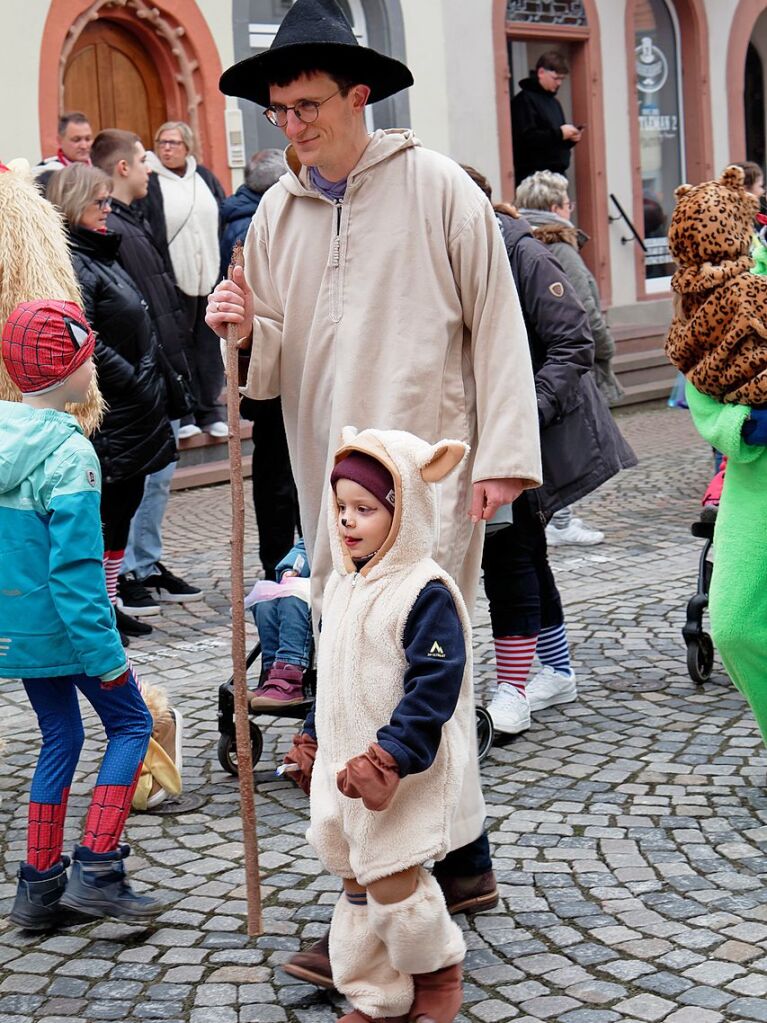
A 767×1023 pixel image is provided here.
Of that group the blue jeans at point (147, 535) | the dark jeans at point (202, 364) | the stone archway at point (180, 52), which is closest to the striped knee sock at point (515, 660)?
the blue jeans at point (147, 535)

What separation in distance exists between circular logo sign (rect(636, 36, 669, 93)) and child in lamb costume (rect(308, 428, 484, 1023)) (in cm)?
1501

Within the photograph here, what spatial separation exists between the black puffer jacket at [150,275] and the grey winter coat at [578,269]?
6.06ft

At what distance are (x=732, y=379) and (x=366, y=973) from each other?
73.6 inches

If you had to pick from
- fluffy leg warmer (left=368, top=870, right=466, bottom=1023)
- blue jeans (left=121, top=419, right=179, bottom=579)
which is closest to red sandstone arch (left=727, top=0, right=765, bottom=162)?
blue jeans (left=121, top=419, right=179, bottom=579)

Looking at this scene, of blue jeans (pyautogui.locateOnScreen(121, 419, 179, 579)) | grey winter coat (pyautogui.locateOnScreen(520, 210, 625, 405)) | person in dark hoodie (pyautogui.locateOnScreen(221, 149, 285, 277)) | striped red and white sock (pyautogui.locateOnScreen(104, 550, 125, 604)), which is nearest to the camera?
striped red and white sock (pyautogui.locateOnScreen(104, 550, 125, 604))

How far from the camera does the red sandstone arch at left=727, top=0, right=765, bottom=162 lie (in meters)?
18.5

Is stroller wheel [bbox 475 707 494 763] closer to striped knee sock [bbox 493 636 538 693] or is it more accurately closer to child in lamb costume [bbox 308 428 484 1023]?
striped knee sock [bbox 493 636 538 693]

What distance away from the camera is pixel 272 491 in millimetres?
6574

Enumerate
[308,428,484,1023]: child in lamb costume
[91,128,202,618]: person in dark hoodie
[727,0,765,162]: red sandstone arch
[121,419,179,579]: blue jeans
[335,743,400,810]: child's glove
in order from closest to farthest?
[335,743,400,810]: child's glove, [308,428,484,1023]: child in lamb costume, [91,128,202,618]: person in dark hoodie, [121,419,179,579]: blue jeans, [727,0,765,162]: red sandstone arch

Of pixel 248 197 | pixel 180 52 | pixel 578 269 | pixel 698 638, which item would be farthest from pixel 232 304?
pixel 180 52

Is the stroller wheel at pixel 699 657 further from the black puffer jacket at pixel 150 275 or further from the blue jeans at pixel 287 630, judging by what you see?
the black puffer jacket at pixel 150 275

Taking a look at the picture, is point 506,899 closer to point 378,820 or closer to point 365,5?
point 378,820

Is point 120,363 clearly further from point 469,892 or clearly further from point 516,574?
point 469,892

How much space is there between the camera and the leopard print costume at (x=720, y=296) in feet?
13.6
